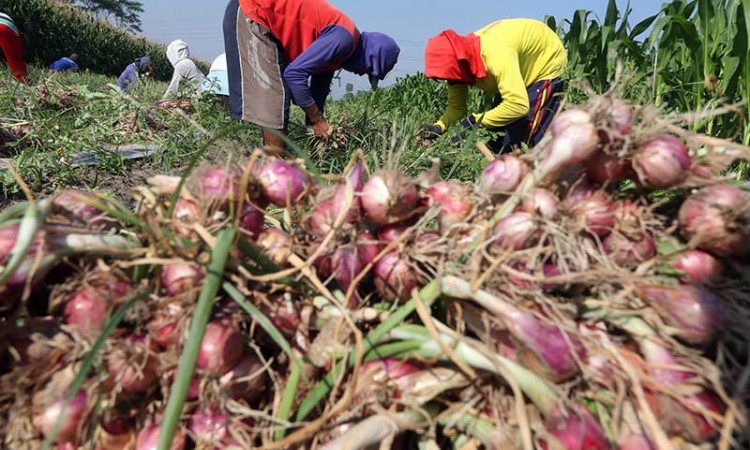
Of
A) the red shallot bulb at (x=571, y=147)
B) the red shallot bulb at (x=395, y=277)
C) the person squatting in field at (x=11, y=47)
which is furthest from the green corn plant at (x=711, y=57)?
the person squatting in field at (x=11, y=47)

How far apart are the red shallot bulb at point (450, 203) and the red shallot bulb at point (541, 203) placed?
114mm

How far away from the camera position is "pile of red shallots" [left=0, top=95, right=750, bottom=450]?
25.9 inches

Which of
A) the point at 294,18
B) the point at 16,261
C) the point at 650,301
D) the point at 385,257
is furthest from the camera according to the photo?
the point at 294,18

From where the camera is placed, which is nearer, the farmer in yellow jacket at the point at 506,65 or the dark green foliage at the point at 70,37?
the farmer in yellow jacket at the point at 506,65

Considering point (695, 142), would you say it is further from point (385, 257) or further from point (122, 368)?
point (122, 368)

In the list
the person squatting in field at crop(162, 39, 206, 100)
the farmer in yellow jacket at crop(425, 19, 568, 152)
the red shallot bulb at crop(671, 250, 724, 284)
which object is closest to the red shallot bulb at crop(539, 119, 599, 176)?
the red shallot bulb at crop(671, 250, 724, 284)

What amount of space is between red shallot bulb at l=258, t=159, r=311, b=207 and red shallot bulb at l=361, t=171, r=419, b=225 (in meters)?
0.13

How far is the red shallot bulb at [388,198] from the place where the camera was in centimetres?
83

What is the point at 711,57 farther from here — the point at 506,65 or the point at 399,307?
the point at 399,307

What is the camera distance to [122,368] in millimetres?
666

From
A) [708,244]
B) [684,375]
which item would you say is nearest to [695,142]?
[708,244]

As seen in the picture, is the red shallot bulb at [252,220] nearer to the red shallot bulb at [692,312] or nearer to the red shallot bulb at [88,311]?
the red shallot bulb at [88,311]

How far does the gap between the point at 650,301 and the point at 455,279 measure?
322 millimetres

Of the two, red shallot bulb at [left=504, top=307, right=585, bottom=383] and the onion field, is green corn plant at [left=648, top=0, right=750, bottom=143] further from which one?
red shallot bulb at [left=504, top=307, right=585, bottom=383]
